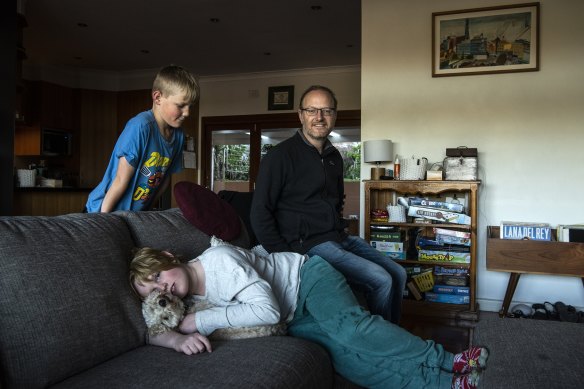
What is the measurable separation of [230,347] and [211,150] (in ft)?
20.4

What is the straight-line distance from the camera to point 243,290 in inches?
60.5

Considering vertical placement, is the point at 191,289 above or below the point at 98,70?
below

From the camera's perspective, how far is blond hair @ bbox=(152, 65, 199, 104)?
187 centimetres

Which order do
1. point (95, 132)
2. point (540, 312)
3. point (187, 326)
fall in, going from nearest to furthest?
A: point (187, 326) → point (540, 312) → point (95, 132)

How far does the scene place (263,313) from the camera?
4.91 feet

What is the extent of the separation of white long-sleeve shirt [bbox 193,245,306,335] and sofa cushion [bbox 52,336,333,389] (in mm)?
81

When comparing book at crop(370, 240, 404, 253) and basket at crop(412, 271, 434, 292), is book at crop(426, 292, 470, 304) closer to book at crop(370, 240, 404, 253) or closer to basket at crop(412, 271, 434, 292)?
basket at crop(412, 271, 434, 292)

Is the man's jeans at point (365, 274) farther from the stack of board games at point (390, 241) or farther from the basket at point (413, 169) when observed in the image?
the basket at point (413, 169)

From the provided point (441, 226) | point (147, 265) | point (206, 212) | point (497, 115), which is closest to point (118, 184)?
point (206, 212)

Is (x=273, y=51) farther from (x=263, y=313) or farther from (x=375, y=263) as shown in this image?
(x=263, y=313)

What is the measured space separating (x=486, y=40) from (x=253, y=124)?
4.07 m

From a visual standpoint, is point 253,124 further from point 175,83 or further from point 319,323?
point 319,323

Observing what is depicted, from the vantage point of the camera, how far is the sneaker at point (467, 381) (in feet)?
4.56

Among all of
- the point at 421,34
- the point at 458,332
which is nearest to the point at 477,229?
the point at 458,332
